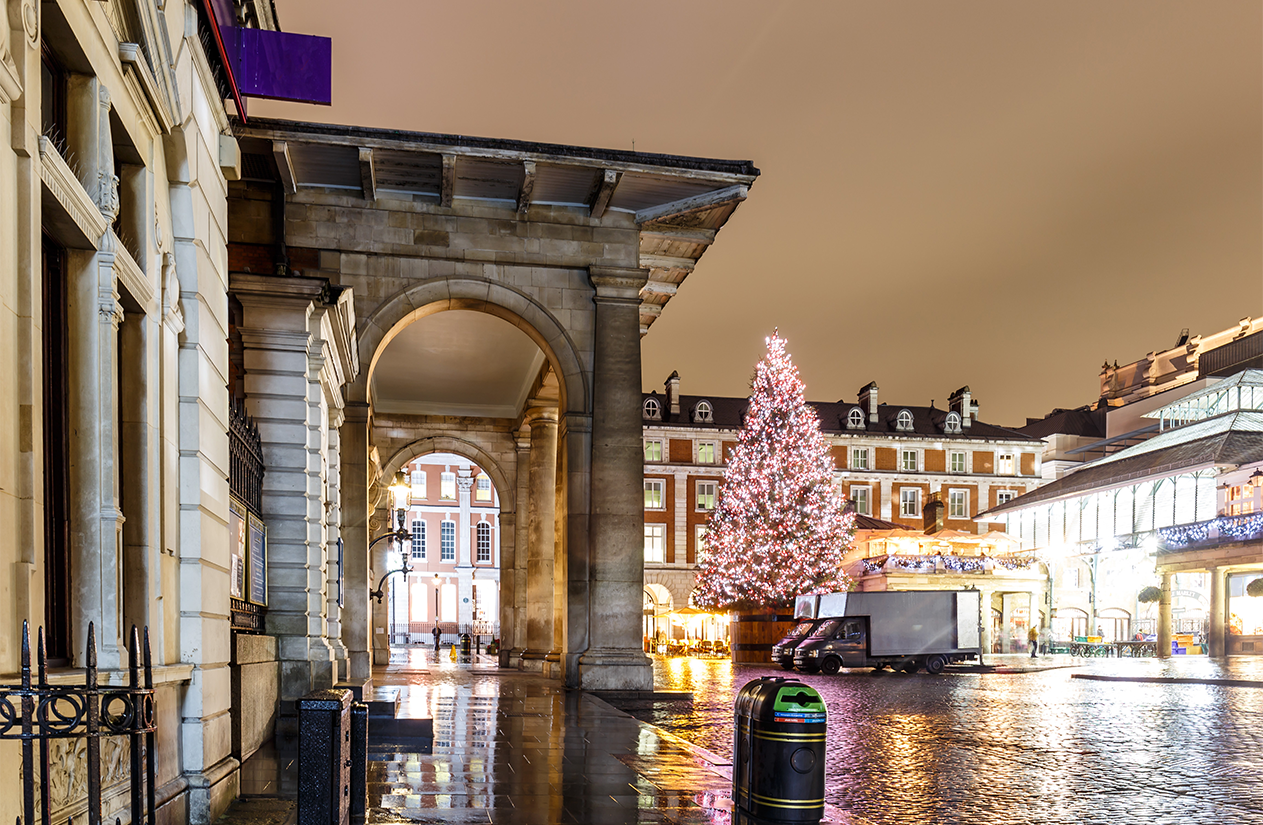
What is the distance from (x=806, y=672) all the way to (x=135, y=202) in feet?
96.4

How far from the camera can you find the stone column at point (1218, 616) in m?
45.2

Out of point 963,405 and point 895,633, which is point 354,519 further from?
point 963,405

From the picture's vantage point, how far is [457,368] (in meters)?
28.9

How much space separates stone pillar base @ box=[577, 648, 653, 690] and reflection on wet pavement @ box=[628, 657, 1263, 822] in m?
0.98

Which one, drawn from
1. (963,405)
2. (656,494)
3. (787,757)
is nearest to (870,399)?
(963,405)

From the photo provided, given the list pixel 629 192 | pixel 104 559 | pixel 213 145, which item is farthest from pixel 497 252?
pixel 104 559

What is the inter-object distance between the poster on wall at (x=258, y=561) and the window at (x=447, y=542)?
66562 mm

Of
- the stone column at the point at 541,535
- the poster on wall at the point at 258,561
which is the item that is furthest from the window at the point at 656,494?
the poster on wall at the point at 258,561

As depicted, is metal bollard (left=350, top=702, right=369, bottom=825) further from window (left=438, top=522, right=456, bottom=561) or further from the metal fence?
window (left=438, top=522, right=456, bottom=561)

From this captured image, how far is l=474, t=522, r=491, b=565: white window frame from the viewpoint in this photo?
79.9 metres

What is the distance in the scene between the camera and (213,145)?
8.73 metres

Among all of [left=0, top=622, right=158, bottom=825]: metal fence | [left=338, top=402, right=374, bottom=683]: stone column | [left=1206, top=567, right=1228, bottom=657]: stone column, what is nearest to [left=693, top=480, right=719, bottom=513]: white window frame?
[left=1206, top=567, right=1228, bottom=657]: stone column

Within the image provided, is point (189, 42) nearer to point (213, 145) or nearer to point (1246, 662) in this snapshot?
point (213, 145)

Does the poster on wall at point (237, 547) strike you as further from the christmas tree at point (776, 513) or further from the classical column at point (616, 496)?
the christmas tree at point (776, 513)
